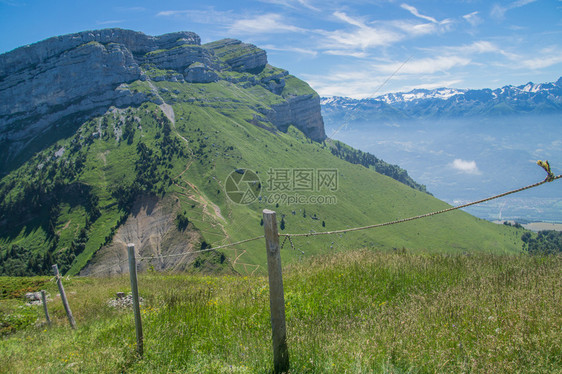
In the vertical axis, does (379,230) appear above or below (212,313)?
below

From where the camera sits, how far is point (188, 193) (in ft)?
384

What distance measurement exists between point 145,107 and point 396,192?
157m

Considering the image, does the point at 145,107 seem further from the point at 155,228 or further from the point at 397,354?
the point at 397,354

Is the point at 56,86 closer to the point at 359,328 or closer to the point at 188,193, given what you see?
the point at 188,193

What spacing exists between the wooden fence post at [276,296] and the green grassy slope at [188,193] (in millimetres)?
87478

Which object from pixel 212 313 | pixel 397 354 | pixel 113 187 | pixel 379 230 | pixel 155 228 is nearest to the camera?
pixel 397 354

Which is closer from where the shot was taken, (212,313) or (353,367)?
(353,367)

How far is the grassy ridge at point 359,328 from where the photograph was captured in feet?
13.7

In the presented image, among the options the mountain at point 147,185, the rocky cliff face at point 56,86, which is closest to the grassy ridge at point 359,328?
the mountain at point 147,185

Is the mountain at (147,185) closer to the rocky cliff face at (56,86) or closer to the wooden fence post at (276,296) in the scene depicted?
the rocky cliff face at (56,86)

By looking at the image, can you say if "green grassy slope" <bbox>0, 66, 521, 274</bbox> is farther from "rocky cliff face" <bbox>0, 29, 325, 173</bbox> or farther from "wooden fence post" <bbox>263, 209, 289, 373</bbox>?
"wooden fence post" <bbox>263, 209, 289, 373</bbox>

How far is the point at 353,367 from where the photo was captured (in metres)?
4.04

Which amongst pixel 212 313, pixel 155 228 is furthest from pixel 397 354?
pixel 155 228

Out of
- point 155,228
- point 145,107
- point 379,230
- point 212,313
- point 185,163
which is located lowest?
point 379,230
